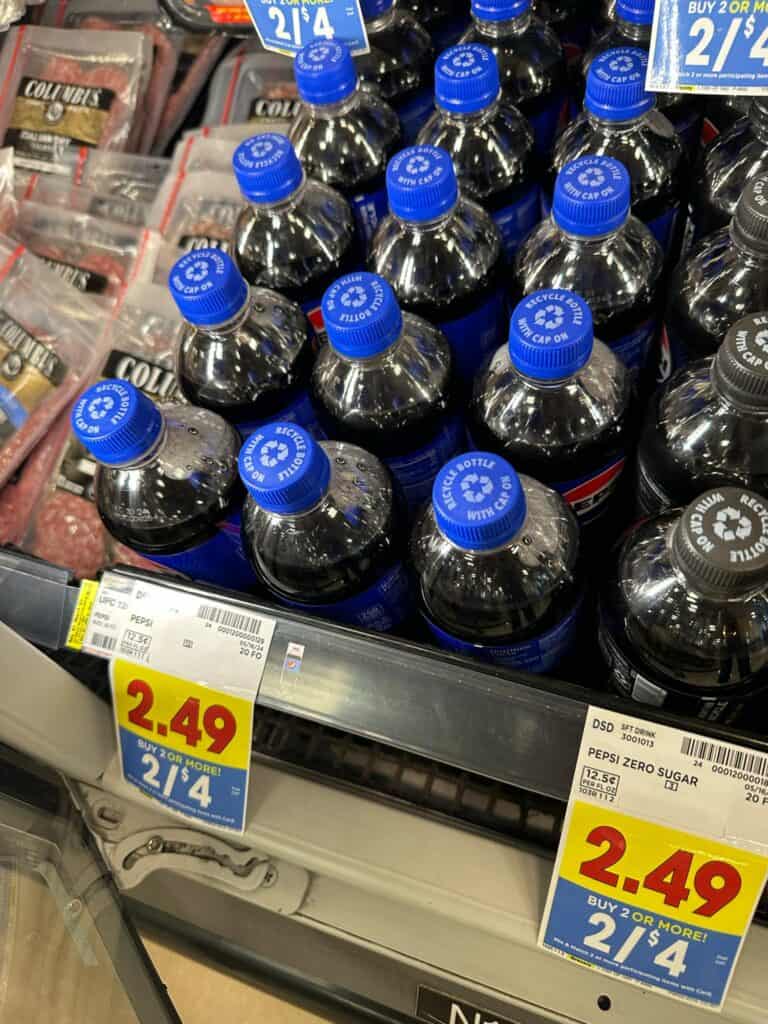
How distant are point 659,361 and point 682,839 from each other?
0.63m

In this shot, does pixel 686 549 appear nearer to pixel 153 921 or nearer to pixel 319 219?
pixel 319 219

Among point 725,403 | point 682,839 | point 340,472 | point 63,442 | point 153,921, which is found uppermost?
point 725,403

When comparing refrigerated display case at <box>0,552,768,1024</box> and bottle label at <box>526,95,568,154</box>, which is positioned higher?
bottle label at <box>526,95,568,154</box>

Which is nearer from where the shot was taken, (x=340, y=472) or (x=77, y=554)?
(x=340, y=472)

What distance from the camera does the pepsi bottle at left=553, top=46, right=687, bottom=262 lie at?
0.95 m

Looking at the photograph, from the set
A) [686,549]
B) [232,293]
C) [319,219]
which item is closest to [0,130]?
[319,219]

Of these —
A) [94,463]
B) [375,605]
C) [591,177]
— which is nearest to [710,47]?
[591,177]

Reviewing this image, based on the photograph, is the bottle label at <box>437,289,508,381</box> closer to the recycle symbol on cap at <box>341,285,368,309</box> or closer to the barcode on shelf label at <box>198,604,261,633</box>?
the recycle symbol on cap at <box>341,285,368,309</box>

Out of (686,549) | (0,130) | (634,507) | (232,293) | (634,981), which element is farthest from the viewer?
(0,130)

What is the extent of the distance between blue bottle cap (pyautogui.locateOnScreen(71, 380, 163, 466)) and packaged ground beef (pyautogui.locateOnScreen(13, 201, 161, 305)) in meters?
0.83

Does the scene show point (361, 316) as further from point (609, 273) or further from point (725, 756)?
point (725, 756)

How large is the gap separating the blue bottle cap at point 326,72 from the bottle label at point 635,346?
1.39ft

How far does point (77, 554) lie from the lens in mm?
1403

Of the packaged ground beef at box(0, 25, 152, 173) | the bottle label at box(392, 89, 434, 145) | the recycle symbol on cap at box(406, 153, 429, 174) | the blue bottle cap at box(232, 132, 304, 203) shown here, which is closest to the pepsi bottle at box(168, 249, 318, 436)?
the blue bottle cap at box(232, 132, 304, 203)
